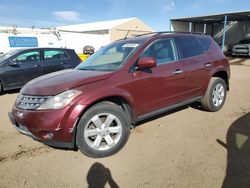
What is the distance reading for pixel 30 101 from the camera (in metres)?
3.43

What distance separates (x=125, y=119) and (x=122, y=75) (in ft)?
2.21

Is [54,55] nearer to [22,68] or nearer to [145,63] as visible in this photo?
[22,68]

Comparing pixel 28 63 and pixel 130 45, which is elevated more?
pixel 130 45

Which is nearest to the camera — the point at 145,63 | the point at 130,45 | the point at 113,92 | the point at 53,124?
the point at 53,124

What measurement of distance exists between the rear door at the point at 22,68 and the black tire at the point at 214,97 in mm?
5920

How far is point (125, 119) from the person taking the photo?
12.3 feet

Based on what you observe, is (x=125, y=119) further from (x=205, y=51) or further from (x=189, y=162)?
(x=205, y=51)

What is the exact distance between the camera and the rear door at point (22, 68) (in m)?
8.18

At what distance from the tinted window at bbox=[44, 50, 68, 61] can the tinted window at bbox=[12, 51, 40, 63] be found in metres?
0.31

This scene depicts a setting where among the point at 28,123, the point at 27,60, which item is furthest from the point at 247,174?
the point at 27,60

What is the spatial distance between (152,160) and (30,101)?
1911mm

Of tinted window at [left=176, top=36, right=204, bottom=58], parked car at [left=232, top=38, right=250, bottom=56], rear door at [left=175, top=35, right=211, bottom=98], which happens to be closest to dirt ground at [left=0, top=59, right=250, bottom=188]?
rear door at [left=175, top=35, right=211, bottom=98]

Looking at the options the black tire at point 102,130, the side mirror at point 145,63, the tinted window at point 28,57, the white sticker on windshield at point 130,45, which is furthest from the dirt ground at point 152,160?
the tinted window at point 28,57

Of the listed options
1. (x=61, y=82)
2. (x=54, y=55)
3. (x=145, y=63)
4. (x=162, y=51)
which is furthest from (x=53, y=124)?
(x=54, y=55)
